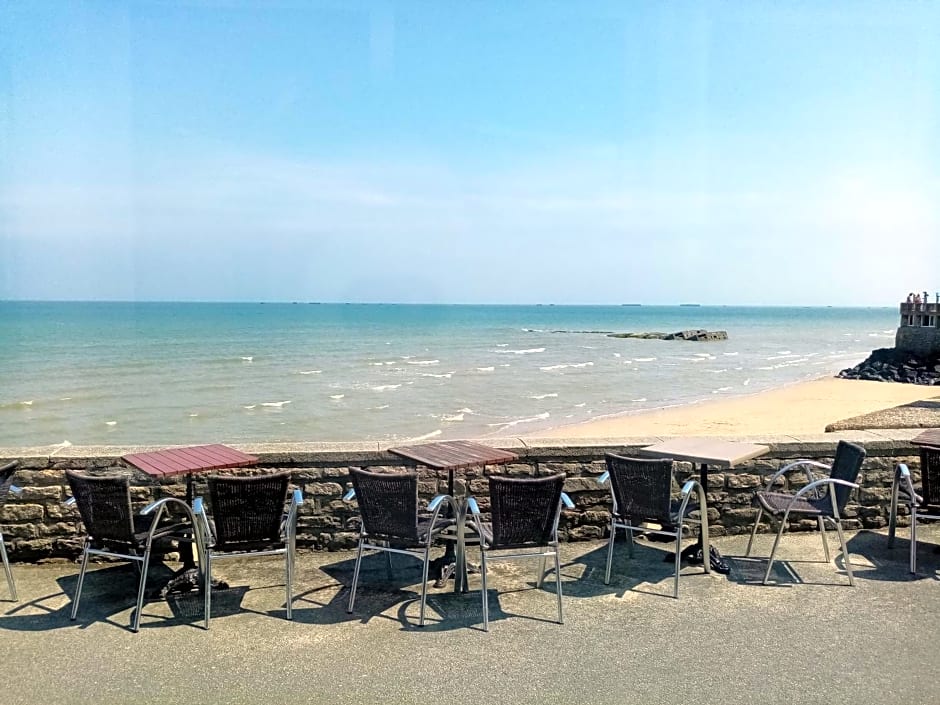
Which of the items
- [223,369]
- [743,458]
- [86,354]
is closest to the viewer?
[743,458]

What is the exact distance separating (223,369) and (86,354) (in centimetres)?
1351

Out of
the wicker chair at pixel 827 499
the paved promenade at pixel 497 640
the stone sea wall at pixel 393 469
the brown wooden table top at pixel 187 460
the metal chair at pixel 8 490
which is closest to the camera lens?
the paved promenade at pixel 497 640

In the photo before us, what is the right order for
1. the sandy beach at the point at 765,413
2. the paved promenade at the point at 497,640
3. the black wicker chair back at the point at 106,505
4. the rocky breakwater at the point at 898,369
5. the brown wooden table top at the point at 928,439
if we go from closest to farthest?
the paved promenade at the point at 497,640
the black wicker chair back at the point at 106,505
the brown wooden table top at the point at 928,439
the sandy beach at the point at 765,413
the rocky breakwater at the point at 898,369

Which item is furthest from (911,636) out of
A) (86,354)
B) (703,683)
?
(86,354)

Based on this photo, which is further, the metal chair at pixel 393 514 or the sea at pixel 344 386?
the sea at pixel 344 386

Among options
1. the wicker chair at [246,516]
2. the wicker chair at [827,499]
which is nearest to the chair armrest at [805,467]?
the wicker chair at [827,499]

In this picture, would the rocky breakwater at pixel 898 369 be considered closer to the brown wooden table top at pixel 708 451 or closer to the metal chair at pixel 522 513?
the brown wooden table top at pixel 708 451

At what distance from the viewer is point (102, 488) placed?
12.9 feet

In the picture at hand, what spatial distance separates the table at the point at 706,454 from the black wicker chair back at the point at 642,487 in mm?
374

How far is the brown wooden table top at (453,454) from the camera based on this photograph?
444 centimetres

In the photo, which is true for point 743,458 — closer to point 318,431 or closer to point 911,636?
point 911,636

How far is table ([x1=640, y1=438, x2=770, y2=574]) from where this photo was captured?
468cm

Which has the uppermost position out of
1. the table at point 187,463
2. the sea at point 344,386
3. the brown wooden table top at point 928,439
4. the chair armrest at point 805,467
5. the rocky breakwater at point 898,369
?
the brown wooden table top at point 928,439

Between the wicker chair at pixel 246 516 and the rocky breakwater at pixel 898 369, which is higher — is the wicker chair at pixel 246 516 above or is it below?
above
